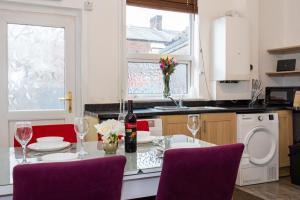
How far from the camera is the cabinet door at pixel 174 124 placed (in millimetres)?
3256

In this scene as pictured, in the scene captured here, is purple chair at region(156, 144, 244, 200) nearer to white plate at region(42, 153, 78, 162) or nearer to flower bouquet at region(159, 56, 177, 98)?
white plate at region(42, 153, 78, 162)

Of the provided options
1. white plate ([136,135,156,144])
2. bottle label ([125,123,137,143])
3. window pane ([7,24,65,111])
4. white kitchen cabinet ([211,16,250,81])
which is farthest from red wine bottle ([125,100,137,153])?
white kitchen cabinet ([211,16,250,81])

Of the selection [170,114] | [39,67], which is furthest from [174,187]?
[39,67]

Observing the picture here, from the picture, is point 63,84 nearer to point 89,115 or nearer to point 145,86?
point 89,115

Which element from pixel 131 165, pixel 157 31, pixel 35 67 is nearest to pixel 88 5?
pixel 35 67

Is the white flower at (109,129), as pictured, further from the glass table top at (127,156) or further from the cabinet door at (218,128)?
the cabinet door at (218,128)

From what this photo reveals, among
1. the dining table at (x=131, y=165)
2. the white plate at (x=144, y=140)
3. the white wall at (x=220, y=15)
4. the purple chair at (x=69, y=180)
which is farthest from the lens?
the white wall at (x=220, y=15)

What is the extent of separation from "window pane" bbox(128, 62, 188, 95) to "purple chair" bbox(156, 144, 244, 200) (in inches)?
107

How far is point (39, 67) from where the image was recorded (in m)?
3.37

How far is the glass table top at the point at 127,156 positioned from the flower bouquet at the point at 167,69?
188cm

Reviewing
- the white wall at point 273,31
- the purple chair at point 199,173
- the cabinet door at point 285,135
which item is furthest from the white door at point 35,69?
the white wall at point 273,31

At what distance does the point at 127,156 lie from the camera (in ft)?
5.30

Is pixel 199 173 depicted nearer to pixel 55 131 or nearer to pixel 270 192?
pixel 55 131

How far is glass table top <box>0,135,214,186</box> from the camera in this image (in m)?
1.36
